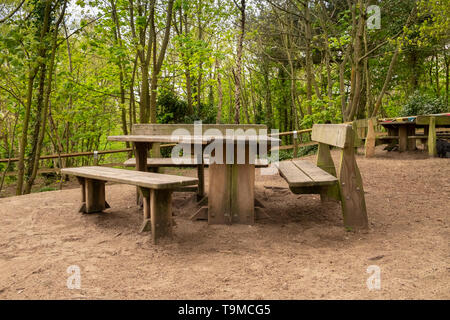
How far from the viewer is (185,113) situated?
45.2 feet

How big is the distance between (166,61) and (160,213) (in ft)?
30.5

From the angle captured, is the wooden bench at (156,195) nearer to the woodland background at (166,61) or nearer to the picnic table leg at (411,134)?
the woodland background at (166,61)

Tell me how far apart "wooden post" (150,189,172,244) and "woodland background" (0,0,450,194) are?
10.5 ft

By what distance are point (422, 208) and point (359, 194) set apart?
1.17 metres

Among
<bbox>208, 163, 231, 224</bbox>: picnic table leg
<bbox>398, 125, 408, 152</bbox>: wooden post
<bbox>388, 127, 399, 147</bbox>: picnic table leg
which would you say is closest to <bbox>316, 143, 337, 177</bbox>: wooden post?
<bbox>208, 163, 231, 224</bbox>: picnic table leg

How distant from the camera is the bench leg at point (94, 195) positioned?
386cm

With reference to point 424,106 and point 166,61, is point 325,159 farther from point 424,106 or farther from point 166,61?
point 166,61

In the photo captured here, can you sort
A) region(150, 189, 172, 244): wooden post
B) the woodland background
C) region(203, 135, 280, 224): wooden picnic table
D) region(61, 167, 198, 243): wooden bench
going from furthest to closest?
the woodland background
region(203, 135, 280, 224): wooden picnic table
region(150, 189, 172, 244): wooden post
region(61, 167, 198, 243): wooden bench

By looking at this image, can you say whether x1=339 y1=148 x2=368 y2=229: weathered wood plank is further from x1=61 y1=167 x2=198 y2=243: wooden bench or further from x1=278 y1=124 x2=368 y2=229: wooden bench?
x1=61 y1=167 x2=198 y2=243: wooden bench

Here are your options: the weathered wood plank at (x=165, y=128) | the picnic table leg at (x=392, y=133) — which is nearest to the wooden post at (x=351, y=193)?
the weathered wood plank at (x=165, y=128)

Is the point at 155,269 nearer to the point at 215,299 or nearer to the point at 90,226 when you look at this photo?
the point at 215,299

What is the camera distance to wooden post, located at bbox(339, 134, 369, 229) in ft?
10.2

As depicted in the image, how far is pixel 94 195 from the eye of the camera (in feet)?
12.7

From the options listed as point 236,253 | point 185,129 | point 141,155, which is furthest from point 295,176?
point 141,155
